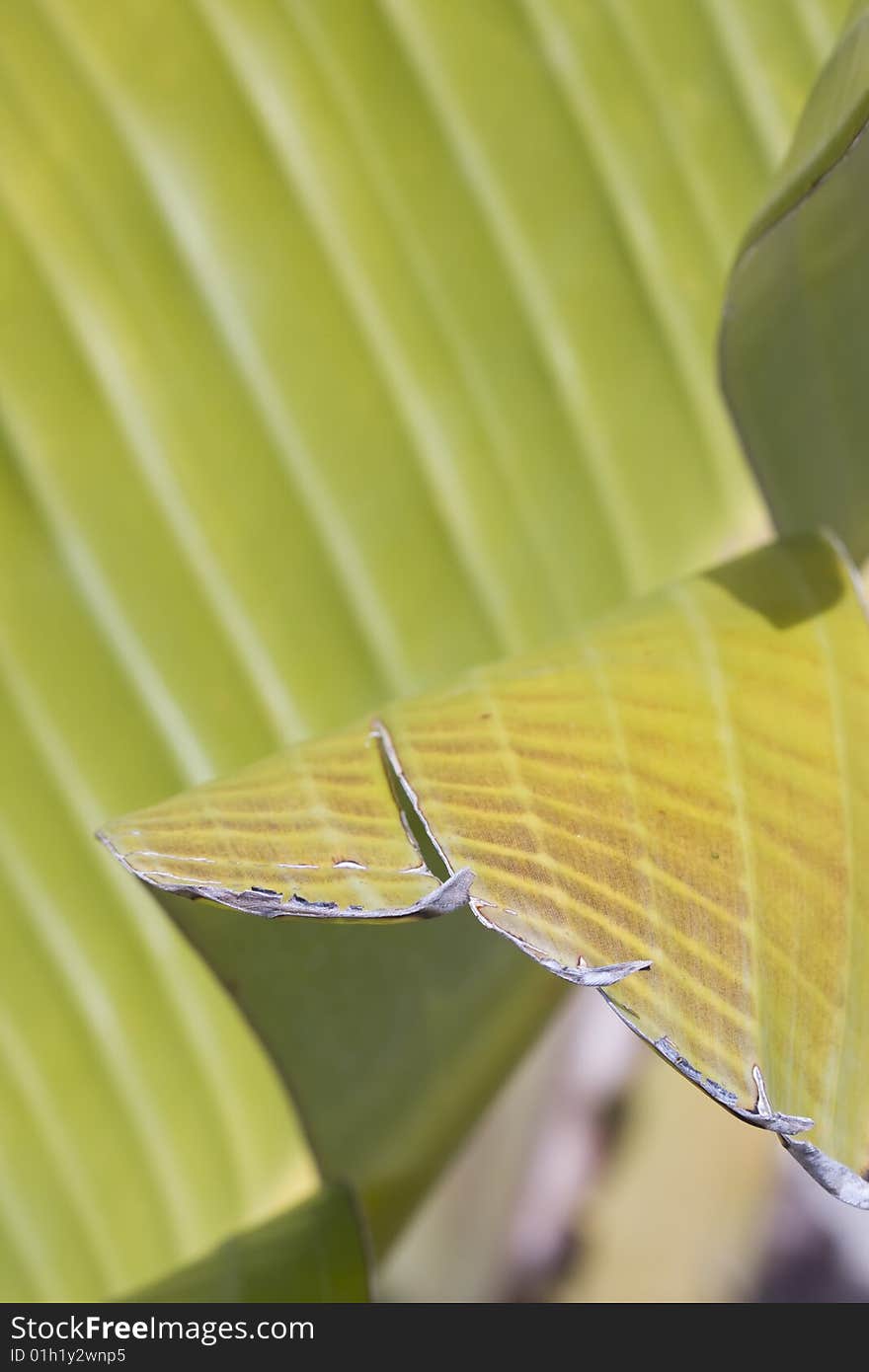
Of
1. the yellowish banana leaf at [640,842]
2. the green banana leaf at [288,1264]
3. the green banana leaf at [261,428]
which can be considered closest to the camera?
the yellowish banana leaf at [640,842]

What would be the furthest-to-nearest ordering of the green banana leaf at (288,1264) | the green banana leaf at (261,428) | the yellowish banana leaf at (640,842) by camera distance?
the green banana leaf at (261,428) < the green banana leaf at (288,1264) < the yellowish banana leaf at (640,842)

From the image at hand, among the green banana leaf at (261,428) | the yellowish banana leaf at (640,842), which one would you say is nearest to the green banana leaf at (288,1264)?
the green banana leaf at (261,428)

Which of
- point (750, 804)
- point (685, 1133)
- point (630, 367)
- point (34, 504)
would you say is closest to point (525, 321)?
point (630, 367)

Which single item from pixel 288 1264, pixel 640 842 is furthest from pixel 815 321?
pixel 288 1264

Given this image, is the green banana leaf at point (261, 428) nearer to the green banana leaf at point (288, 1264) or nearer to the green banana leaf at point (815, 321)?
the green banana leaf at point (288, 1264)

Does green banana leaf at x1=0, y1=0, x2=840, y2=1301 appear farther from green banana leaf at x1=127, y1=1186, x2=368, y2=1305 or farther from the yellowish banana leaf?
the yellowish banana leaf

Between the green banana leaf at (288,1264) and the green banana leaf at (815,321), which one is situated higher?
the green banana leaf at (815,321)

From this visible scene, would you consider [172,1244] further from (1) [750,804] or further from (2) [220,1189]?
(1) [750,804]
